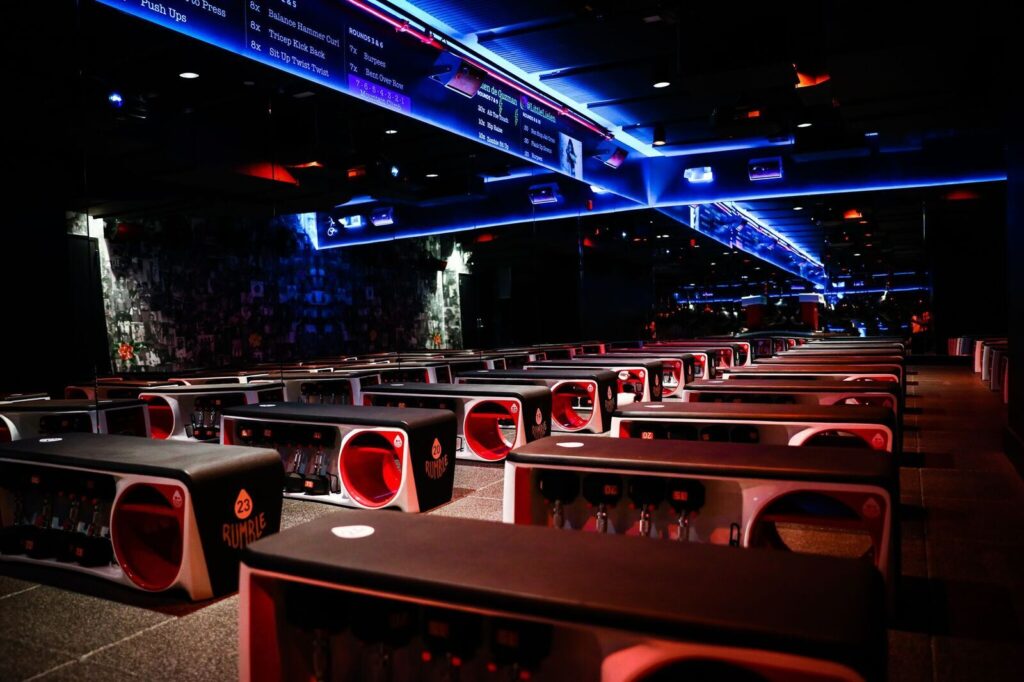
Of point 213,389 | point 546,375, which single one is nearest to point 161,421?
point 213,389

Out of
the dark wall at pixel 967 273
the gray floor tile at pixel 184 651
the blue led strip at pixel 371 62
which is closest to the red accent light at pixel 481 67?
the blue led strip at pixel 371 62

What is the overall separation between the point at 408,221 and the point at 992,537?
11444 mm

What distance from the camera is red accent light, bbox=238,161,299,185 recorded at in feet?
25.8

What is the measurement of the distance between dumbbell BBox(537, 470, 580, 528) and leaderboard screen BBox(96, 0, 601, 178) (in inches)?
139

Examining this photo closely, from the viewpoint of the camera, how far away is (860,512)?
2357 mm

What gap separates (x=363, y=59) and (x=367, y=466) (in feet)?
11.1

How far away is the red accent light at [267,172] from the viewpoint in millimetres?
7863

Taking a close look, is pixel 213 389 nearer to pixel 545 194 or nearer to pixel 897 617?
pixel 897 617

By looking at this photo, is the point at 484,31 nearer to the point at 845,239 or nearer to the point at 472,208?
the point at 472,208

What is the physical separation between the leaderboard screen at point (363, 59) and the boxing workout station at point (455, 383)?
0.10 ft

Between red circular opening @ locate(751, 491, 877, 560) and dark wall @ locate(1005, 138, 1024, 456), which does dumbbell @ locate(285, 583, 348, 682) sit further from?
dark wall @ locate(1005, 138, 1024, 456)

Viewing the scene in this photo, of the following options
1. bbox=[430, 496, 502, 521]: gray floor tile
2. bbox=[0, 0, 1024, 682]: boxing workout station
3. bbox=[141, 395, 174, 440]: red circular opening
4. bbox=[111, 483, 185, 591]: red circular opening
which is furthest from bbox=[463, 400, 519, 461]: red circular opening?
bbox=[141, 395, 174, 440]: red circular opening

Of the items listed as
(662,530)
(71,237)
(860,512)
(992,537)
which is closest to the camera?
(860,512)

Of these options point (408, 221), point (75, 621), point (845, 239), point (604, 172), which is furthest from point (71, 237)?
point (845, 239)
